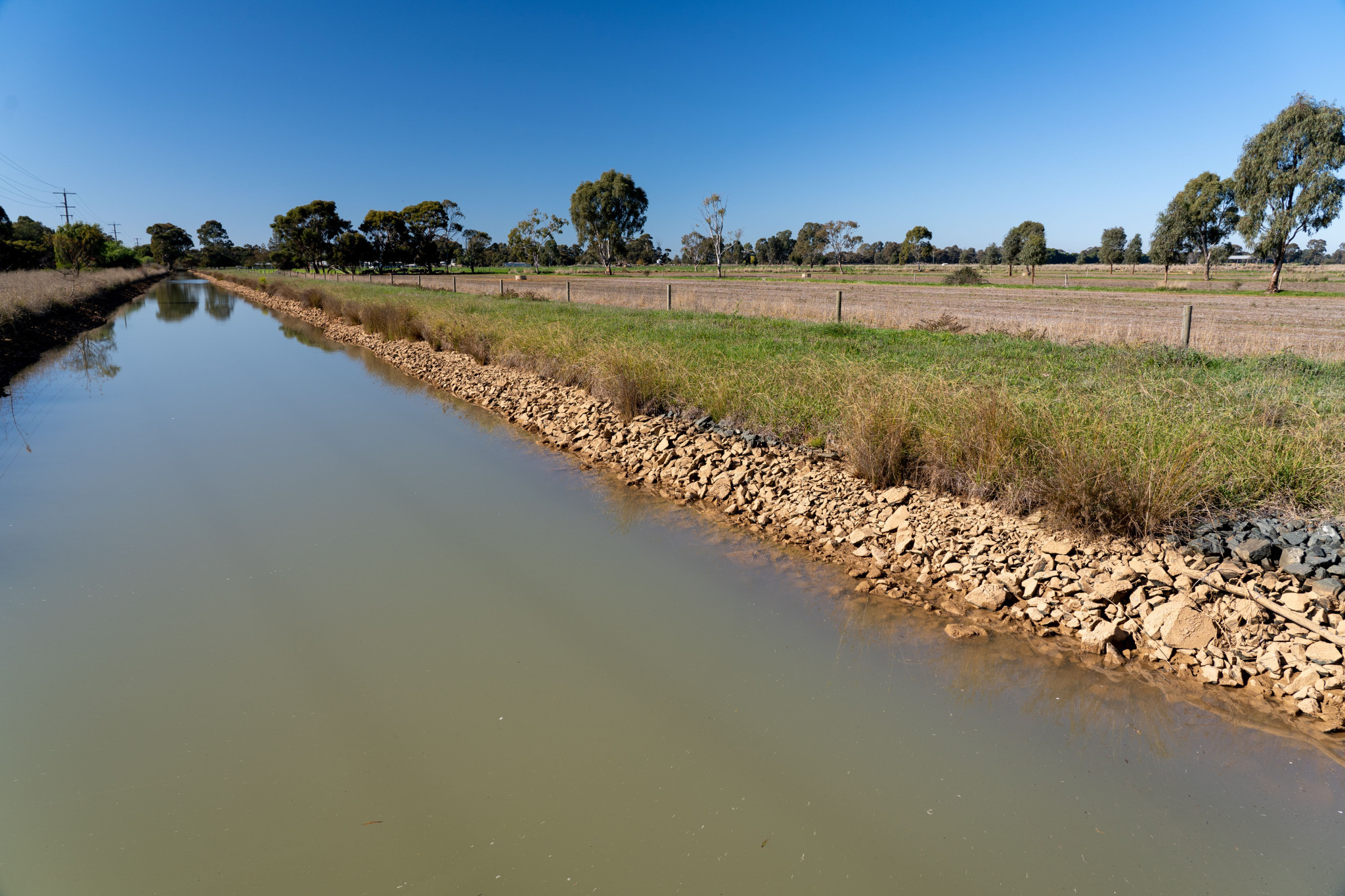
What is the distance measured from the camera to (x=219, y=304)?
42.7 meters

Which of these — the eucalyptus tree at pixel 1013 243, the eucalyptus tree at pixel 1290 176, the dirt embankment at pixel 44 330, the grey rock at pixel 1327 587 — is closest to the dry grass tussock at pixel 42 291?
the dirt embankment at pixel 44 330

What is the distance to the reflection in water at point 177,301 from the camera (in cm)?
3344

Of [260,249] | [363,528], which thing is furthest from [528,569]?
[260,249]

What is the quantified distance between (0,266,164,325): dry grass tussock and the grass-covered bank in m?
18.5

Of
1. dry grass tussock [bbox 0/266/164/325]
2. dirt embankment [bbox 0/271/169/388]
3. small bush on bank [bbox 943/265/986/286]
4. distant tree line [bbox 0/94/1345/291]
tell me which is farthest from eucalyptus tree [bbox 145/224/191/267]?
small bush on bank [bbox 943/265/986/286]

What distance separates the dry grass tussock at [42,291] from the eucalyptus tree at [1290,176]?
178 feet

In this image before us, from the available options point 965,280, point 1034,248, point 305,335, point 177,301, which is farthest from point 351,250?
point 1034,248

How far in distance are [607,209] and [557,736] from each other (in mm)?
85240

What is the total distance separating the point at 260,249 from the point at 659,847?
537ft

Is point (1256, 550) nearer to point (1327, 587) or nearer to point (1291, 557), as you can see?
point (1291, 557)

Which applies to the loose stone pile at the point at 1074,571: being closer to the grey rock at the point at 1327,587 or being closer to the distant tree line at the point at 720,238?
the grey rock at the point at 1327,587

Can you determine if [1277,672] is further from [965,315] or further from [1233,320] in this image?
[1233,320]

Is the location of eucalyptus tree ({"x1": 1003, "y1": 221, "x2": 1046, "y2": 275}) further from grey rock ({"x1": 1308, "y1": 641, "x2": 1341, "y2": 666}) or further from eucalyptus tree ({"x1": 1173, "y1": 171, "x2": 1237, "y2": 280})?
grey rock ({"x1": 1308, "y1": 641, "x2": 1341, "y2": 666})

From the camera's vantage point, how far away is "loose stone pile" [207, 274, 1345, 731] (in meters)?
3.97
